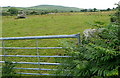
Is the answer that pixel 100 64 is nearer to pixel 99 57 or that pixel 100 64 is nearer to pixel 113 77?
pixel 99 57

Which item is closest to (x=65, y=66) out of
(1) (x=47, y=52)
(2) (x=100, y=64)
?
(2) (x=100, y=64)

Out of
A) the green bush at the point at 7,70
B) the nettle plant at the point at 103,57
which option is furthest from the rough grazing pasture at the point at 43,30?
the green bush at the point at 7,70

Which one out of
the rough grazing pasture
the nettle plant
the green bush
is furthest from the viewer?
the rough grazing pasture

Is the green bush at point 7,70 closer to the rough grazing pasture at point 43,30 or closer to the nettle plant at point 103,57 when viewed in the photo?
the rough grazing pasture at point 43,30

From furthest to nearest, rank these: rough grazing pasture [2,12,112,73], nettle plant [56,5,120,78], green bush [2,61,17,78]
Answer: rough grazing pasture [2,12,112,73] → green bush [2,61,17,78] → nettle plant [56,5,120,78]

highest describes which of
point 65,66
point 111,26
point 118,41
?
point 111,26

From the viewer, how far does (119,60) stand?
1.90 m

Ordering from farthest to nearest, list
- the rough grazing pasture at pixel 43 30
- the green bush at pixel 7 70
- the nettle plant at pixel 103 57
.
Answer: the rough grazing pasture at pixel 43 30 → the green bush at pixel 7 70 → the nettle plant at pixel 103 57

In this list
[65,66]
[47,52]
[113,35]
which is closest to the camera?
[113,35]

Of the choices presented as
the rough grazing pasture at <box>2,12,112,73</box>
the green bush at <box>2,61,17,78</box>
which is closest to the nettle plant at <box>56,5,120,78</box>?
the rough grazing pasture at <box>2,12,112,73</box>

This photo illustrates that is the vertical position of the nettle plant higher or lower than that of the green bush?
higher

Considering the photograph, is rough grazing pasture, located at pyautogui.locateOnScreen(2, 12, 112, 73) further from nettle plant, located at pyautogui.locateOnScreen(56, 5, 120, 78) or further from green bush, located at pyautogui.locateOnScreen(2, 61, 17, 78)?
green bush, located at pyautogui.locateOnScreen(2, 61, 17, 78)

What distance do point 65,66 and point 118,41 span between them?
85 cm

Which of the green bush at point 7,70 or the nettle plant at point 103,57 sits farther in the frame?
the green bush at point 7,70
